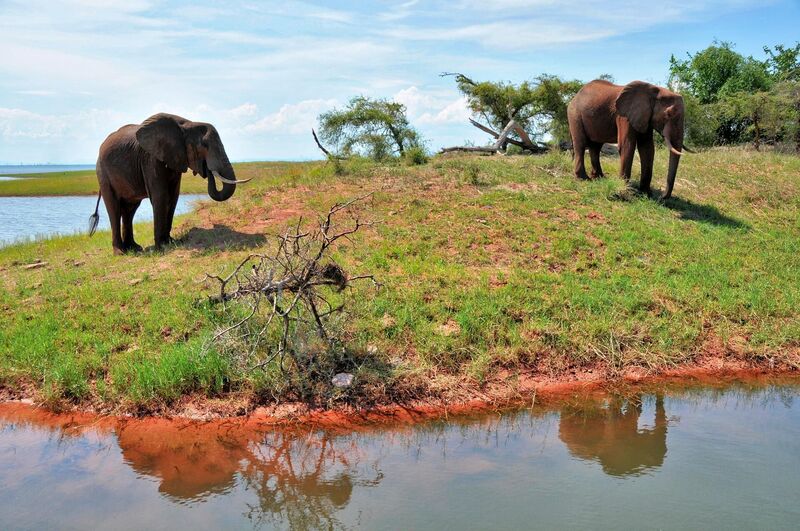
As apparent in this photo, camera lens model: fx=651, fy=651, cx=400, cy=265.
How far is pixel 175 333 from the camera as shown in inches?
295

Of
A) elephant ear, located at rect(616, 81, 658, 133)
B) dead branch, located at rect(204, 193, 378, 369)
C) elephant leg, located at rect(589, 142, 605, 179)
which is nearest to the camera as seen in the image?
dead branch, located at rect(204, 193, 378, 369)

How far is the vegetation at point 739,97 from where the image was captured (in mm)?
21109

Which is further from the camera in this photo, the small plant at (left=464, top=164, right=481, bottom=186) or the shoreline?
A: the small plant at (left=464, top=164, right=481, bottom=186)

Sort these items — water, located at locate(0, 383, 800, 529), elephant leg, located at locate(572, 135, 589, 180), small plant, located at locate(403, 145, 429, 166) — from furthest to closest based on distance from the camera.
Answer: small plant, located at locate(403, 145, 429, 166) → elephant leg, located at locate(572, 135, 589, 180) → water, located at locate(0, 383, 800, 529)

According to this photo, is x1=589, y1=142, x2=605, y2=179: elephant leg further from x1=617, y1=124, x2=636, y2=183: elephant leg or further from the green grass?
the green grass

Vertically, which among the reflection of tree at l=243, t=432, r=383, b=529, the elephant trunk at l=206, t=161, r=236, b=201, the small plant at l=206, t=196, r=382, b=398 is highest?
the elephant trunk at l=206, t=161, r=236, b=201

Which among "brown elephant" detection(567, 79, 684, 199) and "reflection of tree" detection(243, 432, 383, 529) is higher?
"brown elephant" detection(567, 79, 684, 199)

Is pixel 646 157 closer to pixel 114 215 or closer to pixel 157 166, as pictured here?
pixel 157 166

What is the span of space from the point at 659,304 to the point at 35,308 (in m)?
7.98

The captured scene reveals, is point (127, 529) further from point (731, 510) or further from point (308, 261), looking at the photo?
point (731, 510)

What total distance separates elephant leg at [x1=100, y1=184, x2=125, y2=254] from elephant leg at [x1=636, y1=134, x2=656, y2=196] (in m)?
9.43

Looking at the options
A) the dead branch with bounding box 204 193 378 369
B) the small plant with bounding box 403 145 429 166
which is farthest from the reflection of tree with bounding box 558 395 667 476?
the small plant with bounding box 403 145 429 166

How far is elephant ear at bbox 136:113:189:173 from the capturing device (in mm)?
10250

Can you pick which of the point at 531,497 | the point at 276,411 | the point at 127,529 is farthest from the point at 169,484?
the point at 531,497
